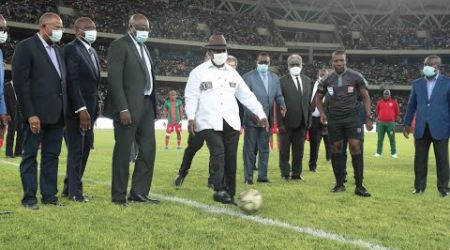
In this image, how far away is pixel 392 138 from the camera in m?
14.8

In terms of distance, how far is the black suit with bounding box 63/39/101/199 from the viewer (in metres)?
6.24

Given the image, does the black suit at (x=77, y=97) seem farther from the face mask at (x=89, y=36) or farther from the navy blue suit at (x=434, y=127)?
the navy blue suit at (x=434, y=127)

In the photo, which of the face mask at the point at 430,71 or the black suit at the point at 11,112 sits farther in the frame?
the black suit at the point at 11,112

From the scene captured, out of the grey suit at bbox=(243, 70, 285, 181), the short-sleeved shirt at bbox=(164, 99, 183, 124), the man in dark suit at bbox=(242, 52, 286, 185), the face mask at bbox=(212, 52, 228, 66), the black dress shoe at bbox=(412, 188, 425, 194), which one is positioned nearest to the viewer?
the face mask at bbox=(212, 52, 228, 66)

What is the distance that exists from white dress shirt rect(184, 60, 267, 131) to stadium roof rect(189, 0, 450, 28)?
50541 millimetres

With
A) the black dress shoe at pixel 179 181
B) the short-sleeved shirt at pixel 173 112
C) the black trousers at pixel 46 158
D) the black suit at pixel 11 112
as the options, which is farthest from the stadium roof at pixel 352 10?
the black trousers at pixel 46 158

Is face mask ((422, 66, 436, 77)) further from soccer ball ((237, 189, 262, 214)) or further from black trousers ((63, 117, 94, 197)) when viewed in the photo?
black trousers ((63, 117, 94, 197))

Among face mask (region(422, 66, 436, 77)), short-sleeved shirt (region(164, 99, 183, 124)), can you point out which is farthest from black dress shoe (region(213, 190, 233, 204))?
short-sleeved shirt (region(164, 99, 183, 124))

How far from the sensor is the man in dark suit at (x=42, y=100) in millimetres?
5641

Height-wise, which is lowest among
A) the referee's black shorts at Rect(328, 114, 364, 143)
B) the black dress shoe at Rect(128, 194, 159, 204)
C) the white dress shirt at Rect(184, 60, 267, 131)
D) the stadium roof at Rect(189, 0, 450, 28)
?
the black dress shoe at Rect(128, 194, 159, 204)

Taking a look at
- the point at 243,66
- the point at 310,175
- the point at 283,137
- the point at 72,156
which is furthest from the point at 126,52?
the point at 243,66

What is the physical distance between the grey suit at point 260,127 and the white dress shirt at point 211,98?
6.68 ft

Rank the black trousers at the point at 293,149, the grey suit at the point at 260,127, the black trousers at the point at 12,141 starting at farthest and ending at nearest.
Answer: the black trousers at the point at 12,141 → the black trousers at the point at 293,149 → the grey suit at the point at 260,127

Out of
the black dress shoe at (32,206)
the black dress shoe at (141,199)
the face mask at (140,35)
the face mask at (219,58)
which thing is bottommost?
the black dress shoe at (32,206)
